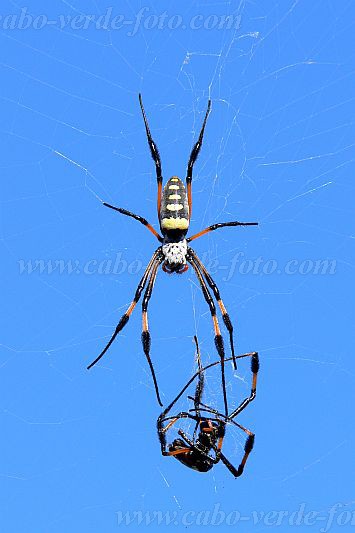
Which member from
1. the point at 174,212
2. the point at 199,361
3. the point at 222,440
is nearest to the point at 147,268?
the point at 174,212

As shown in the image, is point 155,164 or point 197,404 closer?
point 155,164

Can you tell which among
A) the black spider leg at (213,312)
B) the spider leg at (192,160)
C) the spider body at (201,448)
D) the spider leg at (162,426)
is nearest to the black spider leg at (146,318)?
the black spider leg at (213,312)

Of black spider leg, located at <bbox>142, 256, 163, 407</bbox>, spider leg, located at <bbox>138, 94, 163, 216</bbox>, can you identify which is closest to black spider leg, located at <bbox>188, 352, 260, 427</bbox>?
black spider leg, located at <bbox>142, 256, 163, 407</bbox>

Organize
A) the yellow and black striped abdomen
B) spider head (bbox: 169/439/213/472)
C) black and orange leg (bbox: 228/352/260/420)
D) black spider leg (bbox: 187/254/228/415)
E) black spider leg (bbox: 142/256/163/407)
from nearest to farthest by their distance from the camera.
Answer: the yellow and black striped abdomen → black spider leg (bbox: 142/256/163/407) → black spider leg (bbox: 187/254/228/415) → black and orange leg (bbox: 228/352/260/420) → spider head (bbox: 169/439/213/472)

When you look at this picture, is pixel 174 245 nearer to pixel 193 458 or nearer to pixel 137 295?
pixel 137 295

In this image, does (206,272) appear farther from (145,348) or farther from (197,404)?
(197,404)

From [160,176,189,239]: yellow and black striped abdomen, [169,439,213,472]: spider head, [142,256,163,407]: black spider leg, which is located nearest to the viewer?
[160,176,189,239]: yellow and black striped abdomen

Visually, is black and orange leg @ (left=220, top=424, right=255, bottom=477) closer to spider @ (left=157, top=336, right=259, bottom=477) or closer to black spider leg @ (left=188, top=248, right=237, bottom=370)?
spider @ (left=157, top=336, right=259, bottom=477)

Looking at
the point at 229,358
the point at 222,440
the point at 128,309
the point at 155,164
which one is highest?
the point at 155,164
